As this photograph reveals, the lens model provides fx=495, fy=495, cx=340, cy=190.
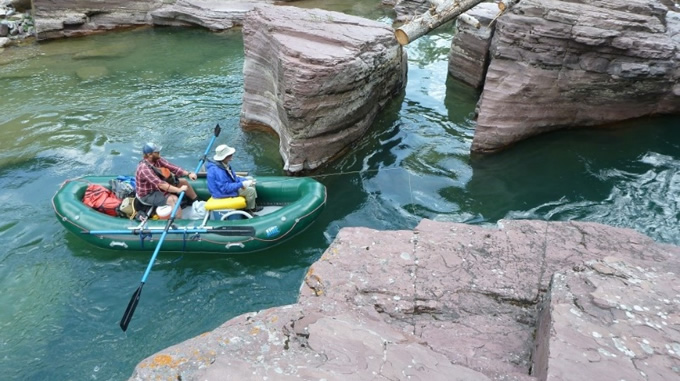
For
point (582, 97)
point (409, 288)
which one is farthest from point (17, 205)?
point (582, 97)

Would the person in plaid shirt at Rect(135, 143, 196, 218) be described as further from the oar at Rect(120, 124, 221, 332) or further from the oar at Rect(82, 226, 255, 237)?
the oar at Rect(82, 226, 255, 237)

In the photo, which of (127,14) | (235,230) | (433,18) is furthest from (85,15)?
(235,230)

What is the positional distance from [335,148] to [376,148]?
114 cm

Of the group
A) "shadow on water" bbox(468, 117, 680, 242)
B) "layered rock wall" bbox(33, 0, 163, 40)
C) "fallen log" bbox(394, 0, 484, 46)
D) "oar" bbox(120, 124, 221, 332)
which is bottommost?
"oar" bbox(120, 124, 221, 332)

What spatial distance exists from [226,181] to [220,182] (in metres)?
0.10

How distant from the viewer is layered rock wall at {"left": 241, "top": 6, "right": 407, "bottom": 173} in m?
8.52

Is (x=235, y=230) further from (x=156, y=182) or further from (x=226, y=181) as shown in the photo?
(x=156, y=182)

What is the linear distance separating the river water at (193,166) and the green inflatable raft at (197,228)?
0.28 metres

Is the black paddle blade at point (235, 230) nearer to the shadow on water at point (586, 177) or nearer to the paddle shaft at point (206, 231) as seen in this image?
the paddle shaft at point (206, 231)

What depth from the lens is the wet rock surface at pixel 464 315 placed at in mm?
3234

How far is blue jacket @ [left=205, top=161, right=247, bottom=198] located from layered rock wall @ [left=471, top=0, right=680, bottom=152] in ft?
16.6

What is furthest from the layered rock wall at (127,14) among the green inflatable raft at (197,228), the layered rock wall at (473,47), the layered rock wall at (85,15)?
the green inflatable raft at (197,228)

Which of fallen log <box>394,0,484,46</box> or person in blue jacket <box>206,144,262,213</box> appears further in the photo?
fallen log <box>394,0,484,46</box>

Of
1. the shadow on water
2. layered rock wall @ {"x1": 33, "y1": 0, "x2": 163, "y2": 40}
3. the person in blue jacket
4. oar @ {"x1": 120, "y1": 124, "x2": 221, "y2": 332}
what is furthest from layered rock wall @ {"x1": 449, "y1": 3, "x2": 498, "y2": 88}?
layered rock wall @ {"x1": 33, "y1": 0, "x2": 163, "y2": 40}
